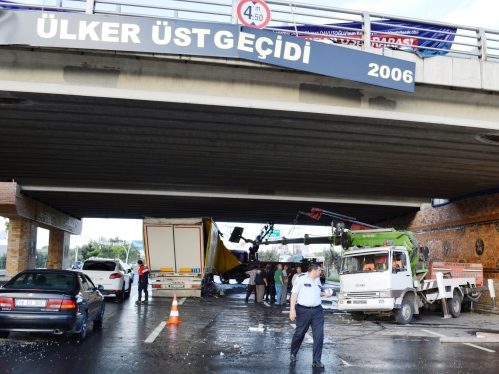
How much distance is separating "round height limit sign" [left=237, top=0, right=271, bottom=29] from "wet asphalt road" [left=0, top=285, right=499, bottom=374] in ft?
22.1

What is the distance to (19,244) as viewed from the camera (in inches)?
1062

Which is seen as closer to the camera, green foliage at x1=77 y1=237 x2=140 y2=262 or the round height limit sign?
the round height limit sign

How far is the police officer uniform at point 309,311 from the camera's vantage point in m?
8.79

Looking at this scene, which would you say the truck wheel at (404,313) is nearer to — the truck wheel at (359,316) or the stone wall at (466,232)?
the truck wheel at (359,316)

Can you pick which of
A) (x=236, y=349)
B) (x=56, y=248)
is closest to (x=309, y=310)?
(x=236, y=349)

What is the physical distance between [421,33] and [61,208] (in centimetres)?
2569

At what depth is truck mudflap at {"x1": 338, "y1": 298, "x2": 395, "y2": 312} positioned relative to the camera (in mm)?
15453

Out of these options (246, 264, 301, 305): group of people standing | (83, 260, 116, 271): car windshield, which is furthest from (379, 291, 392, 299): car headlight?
(83, 260, 116, 271): car windshield

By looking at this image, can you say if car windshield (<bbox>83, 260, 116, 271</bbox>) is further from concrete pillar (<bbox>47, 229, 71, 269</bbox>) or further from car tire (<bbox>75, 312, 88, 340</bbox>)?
concrete pillar (<bbox>47, 229, 71, 269</bbox>)

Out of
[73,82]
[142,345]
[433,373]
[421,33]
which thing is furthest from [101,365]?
[421,33]

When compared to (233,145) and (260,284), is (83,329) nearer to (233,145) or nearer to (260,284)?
(233,145)

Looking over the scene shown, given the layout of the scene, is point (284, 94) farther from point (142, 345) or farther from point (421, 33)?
point (142, 345)

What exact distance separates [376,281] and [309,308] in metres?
7.56

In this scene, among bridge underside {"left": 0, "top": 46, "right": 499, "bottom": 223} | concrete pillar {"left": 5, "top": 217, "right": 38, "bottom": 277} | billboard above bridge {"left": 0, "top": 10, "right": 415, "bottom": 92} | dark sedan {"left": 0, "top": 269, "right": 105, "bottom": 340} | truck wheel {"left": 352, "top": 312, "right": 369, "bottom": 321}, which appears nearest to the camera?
dark sedan {"left": 0, "top": 269, "right": 105, "bottom": 340}
